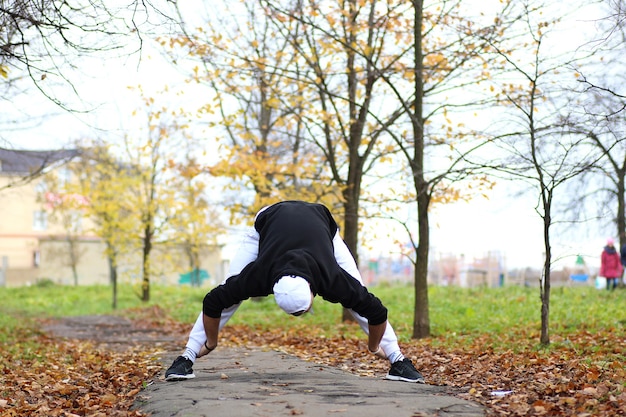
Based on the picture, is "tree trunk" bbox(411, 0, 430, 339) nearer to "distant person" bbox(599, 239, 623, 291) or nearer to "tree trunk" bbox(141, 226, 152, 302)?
"distant person" bbox(599, 239, 623, 291)

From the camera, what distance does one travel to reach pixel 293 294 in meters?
5.96

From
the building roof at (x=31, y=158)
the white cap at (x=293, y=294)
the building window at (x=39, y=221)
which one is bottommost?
the white cap at (x=293, y=294)

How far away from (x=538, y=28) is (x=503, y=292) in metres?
13.1

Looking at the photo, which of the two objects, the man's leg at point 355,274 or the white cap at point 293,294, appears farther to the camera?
the man's leg at point 355,274

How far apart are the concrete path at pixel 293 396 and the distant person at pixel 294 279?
34cm

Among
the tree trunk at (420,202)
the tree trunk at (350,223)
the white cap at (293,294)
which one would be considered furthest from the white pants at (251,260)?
the tree trunk at (350,223)

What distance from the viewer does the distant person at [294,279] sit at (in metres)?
6.20

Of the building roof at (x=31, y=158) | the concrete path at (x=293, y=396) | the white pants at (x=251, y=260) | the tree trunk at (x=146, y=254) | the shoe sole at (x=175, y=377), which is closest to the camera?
the concrete path at (x=293, y=396)

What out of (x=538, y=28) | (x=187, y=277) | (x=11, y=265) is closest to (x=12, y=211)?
(x=11, y=265)

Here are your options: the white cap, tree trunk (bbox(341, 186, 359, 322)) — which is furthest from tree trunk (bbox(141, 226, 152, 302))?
the white cap

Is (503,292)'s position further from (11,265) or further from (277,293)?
(11,265)

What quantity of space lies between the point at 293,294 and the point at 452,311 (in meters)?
13.0

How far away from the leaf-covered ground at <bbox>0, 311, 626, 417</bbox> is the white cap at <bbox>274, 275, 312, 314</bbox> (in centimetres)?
135

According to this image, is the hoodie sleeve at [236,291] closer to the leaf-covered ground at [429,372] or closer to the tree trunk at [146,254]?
the leaf-covered ground at [429,372]
